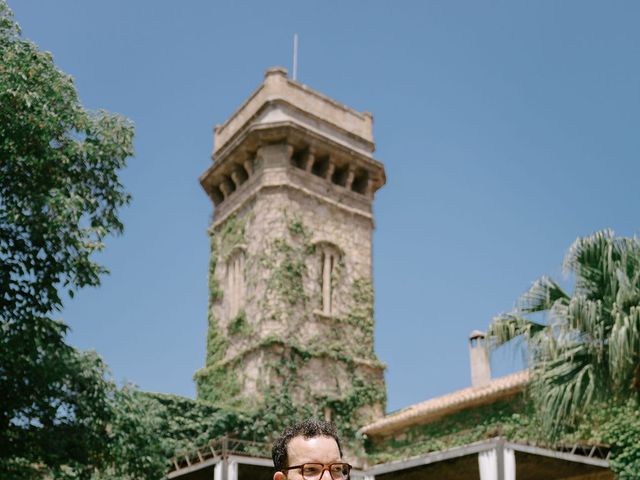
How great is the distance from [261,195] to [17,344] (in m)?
12.9

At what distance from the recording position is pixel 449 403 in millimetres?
19109

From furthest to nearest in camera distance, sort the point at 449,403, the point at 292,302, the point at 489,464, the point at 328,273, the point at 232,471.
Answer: the point at 328,273, the point at 292,302, the point at 449,403, the point at 232,471, the point at 489,464

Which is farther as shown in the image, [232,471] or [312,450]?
[232,471]

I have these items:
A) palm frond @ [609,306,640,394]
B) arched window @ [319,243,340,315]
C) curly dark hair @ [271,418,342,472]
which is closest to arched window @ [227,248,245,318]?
arched window @ [319,243,340,315]

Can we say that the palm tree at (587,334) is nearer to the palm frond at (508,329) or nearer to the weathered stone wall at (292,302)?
the palm frond at (508,329)

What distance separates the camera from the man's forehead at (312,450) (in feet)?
7.84

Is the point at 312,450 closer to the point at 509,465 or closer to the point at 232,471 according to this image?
the point at 509,465

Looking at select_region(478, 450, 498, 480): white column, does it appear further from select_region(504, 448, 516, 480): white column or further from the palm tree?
the palm tree

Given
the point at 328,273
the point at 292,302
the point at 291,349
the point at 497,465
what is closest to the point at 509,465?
the point at 497,465

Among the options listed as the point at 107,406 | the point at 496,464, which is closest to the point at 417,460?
the point at 496,464

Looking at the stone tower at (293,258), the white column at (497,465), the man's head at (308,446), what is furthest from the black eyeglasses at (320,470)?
the stone tower at (293,258)

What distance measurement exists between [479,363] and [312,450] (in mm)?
20674

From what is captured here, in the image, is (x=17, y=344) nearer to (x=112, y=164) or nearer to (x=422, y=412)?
(x=112, y=164)

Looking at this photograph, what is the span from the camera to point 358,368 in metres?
22.2
